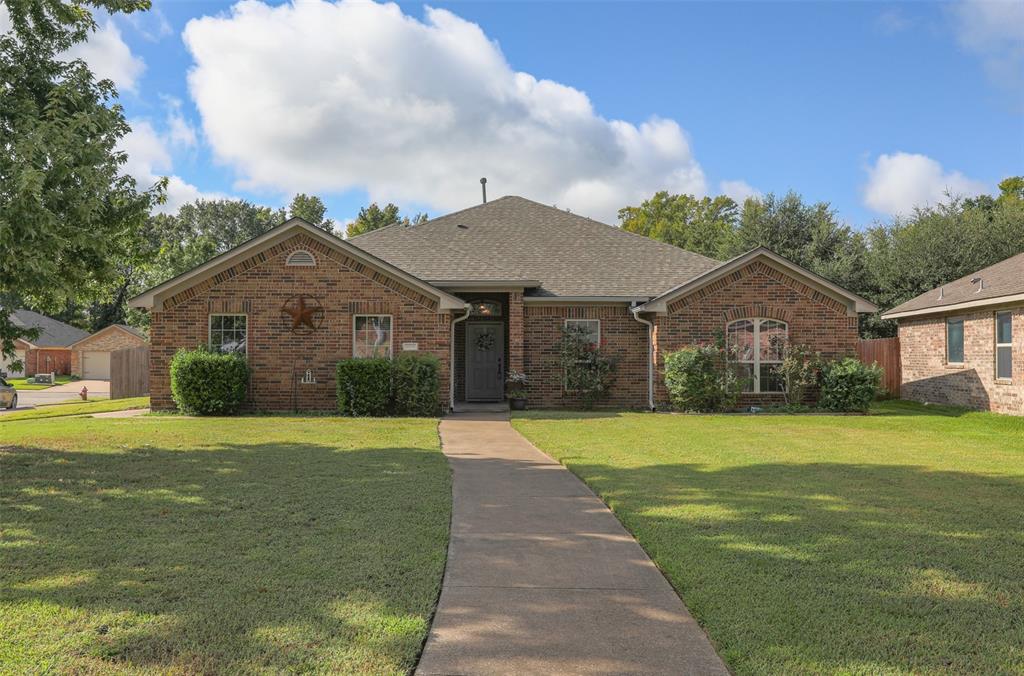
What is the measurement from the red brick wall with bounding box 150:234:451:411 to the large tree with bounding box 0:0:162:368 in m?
5.67

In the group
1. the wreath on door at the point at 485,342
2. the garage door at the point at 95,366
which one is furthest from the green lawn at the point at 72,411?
the garage door at the point at 95,366

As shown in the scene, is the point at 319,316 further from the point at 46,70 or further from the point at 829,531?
the point at 829,531

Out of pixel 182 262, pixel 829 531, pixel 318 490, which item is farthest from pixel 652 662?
pixel 182 262

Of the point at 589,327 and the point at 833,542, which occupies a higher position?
the point at 589,327

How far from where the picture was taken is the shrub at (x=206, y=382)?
15148 millimetres

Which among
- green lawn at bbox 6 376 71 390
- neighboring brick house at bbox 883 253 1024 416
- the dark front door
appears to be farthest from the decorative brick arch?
green lawn at bbox 6 376 71 390

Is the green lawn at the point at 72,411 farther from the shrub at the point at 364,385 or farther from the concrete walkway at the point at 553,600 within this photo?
the concrete walkway at the point at 553,600

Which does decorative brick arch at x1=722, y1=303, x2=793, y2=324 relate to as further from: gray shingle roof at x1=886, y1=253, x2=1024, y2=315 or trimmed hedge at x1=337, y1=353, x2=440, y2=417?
trimmed hedge at x1=337, y1=353, x2=440, y2=417

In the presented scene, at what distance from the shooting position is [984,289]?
18.1m

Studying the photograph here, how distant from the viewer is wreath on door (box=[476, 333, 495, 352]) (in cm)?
1939

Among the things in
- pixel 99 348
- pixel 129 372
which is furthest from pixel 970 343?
pixel 99 348

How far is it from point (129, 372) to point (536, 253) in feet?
58.0

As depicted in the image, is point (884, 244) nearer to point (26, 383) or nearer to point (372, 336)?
point (372, 336)

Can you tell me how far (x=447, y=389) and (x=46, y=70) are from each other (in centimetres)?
973
